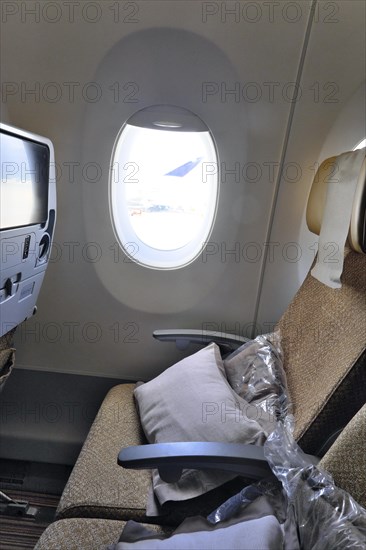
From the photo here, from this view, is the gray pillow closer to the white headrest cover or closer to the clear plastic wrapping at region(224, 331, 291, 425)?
Result: the clear plastic wrapping at region(224, 331, 291, 425)

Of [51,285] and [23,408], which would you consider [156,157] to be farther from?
[23,408]

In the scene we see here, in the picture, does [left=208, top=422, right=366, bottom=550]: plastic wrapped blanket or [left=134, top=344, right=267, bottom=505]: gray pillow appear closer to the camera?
[left=208, top=422, right=366, bottom=550]: plastic wrapped blanket

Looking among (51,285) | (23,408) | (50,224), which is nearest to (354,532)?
(50,224)

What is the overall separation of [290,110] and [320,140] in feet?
0.59

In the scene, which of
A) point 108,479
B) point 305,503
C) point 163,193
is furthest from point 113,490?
point 163,193

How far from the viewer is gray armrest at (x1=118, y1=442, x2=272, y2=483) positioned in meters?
1.44

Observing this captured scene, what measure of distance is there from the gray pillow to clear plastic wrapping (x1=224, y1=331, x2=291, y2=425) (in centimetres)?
6

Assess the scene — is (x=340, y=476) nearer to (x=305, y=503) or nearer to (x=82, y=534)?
(x=305, y=503)

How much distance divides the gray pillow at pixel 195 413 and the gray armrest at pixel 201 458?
0.08 m

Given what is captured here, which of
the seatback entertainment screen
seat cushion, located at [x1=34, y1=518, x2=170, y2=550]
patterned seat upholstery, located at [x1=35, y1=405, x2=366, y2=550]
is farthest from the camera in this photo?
the seatback entertainment screen

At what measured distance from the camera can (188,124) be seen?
85.7 inches

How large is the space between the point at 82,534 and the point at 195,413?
0.51 m

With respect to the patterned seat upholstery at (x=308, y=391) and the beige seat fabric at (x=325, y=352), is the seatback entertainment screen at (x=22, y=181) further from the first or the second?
the beige seat fabric at (x=325, y=352)

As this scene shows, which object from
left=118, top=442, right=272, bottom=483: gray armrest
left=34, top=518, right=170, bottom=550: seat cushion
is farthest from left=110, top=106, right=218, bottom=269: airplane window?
left=34, top=518, right=170, bottom=550: seat cushion
